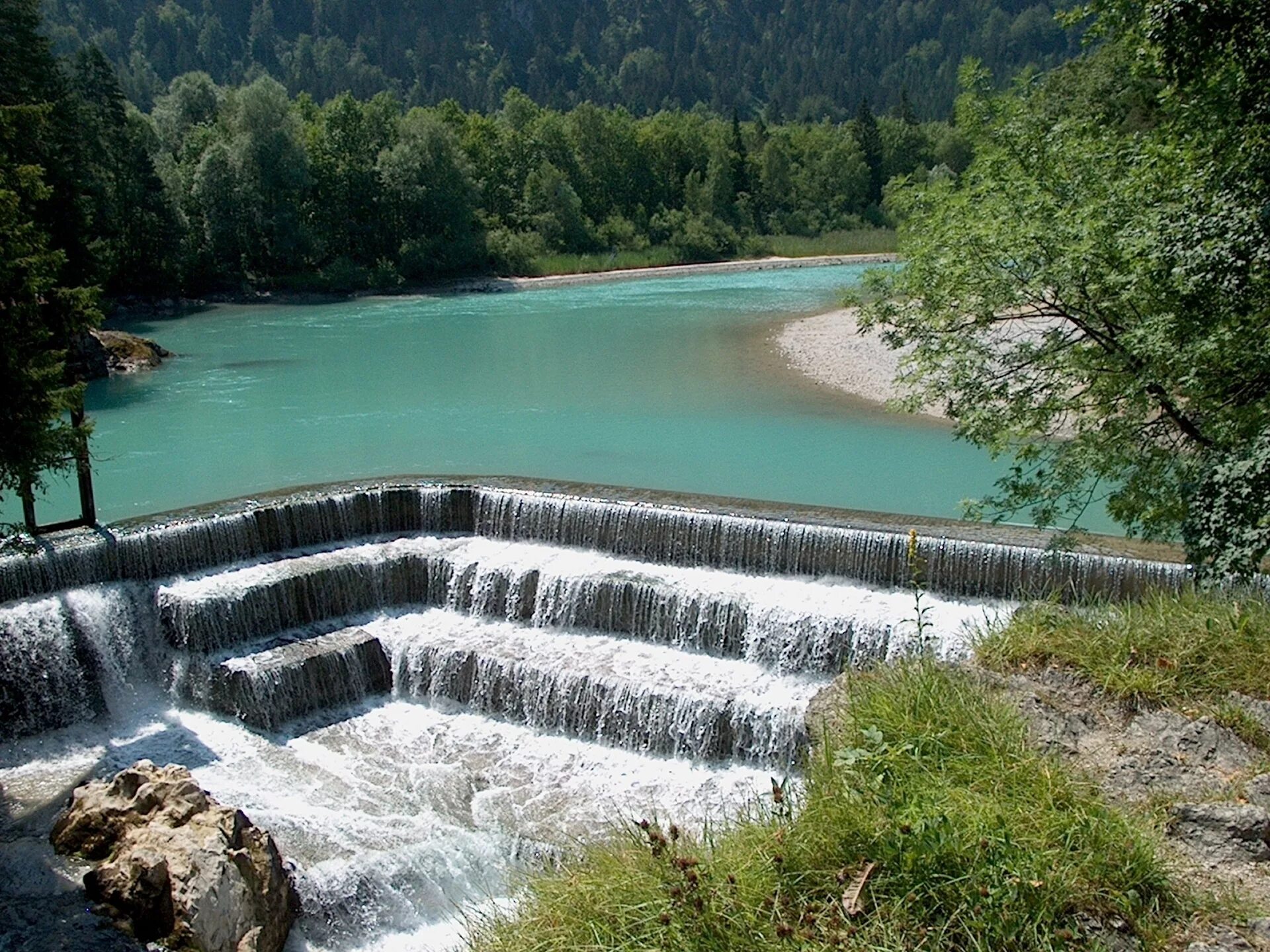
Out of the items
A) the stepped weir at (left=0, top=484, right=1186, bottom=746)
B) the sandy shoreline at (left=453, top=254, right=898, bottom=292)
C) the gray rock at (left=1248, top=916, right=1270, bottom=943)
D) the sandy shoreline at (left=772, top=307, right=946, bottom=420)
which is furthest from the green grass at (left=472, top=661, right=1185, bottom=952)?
the sandy shoreline at (left=453, top=254, right=898, bottom=292)

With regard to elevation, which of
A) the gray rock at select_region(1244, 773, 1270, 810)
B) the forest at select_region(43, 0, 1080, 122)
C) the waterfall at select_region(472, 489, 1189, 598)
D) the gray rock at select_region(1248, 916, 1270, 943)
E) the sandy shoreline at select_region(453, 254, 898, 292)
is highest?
the forest at select_region(43, 0, 1080, 122)

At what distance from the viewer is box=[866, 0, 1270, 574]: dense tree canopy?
580 cm

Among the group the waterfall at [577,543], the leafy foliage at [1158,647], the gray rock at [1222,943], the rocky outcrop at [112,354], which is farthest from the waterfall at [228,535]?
the rocky outcrop at [112,354]

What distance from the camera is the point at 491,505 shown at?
1280 centimetres

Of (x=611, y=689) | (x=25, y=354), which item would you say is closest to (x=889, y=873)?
(x=611, y=689)

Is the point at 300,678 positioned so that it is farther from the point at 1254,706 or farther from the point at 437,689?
the point at 1254,706

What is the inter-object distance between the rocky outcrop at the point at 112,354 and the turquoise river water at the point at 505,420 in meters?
0.45

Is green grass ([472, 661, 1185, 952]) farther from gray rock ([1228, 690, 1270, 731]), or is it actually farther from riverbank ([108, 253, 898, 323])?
riverbank ([108, 253, 898, 323])

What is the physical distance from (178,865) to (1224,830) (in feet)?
18.1

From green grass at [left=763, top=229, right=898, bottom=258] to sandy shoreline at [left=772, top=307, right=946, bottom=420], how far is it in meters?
31.9

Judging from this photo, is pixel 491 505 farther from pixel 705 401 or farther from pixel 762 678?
pixel 705 401

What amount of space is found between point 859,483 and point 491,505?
570 cm

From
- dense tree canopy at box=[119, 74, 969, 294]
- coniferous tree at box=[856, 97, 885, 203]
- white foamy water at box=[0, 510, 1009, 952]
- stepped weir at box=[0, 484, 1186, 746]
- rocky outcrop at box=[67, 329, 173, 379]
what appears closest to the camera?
white foamy water at box=[0, 510, 1009, 952]

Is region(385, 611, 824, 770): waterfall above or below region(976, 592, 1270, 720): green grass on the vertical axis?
below
